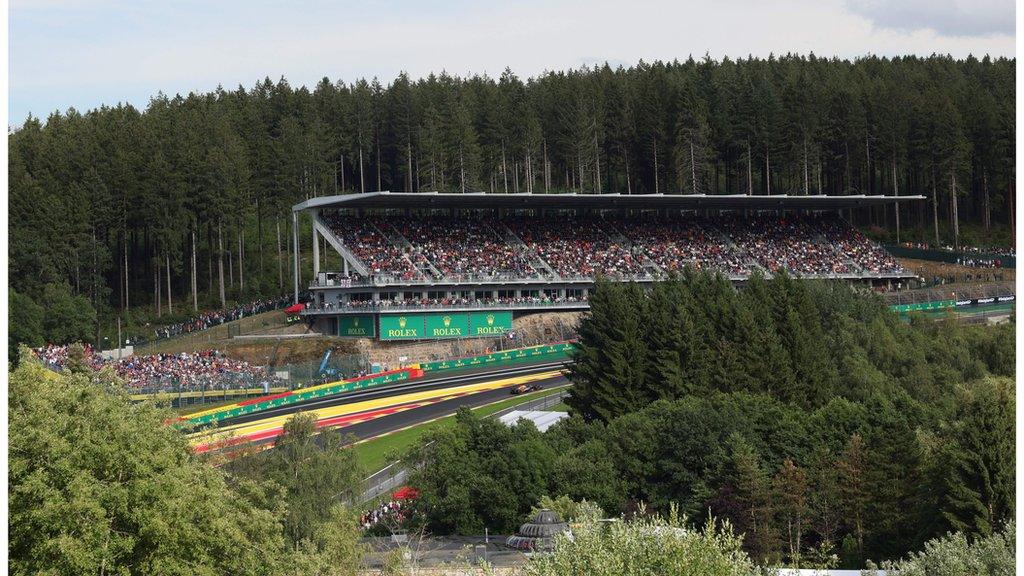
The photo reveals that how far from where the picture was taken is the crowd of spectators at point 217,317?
326ft

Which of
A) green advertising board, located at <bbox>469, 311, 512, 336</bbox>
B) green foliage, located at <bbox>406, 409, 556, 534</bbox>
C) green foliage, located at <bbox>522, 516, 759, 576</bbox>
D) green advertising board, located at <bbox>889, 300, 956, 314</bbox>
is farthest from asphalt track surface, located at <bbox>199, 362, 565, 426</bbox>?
green foliage, located at <bbox>522, 516, 759, 576</bbox>

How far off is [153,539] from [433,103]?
103058 millimetres

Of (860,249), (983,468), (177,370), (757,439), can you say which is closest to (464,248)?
(177,370)

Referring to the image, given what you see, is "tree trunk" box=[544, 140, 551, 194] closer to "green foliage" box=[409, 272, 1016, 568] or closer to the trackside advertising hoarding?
the trackside advertising hoarding

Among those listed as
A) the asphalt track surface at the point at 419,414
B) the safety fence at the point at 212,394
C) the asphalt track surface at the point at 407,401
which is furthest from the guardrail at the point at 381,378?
the asphalt track surface at the point at 419,414

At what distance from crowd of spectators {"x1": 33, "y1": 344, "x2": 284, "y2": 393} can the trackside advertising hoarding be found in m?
11.0

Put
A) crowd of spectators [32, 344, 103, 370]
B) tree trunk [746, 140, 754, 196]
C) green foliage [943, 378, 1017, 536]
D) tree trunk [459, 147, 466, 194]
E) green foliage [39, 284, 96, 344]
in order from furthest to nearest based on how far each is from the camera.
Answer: tree trunk [746, 140, 754, 196]
tree trunk [459, 147, 466, 194]
green foliage [39, 284, 96, 344]
crowd of spectators [32, 344, 103, 370]
green foliage [943, 378, 1017, 536]

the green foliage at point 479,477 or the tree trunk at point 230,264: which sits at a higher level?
the tree trunk at point 230,264

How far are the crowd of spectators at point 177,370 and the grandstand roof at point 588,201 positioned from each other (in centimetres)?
1959

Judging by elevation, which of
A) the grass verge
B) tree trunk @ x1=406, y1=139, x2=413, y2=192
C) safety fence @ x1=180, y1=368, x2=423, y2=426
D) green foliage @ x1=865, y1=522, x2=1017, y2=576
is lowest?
the grass verge

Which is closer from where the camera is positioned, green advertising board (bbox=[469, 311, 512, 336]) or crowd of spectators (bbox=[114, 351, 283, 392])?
crowd of spectators (bbox=[114, 351, 283, 392])

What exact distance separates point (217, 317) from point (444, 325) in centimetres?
1674

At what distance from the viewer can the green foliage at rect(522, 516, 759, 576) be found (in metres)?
27.2

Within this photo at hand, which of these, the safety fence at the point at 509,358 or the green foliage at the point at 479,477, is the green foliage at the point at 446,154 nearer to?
the safety fence at the point at 509,358
